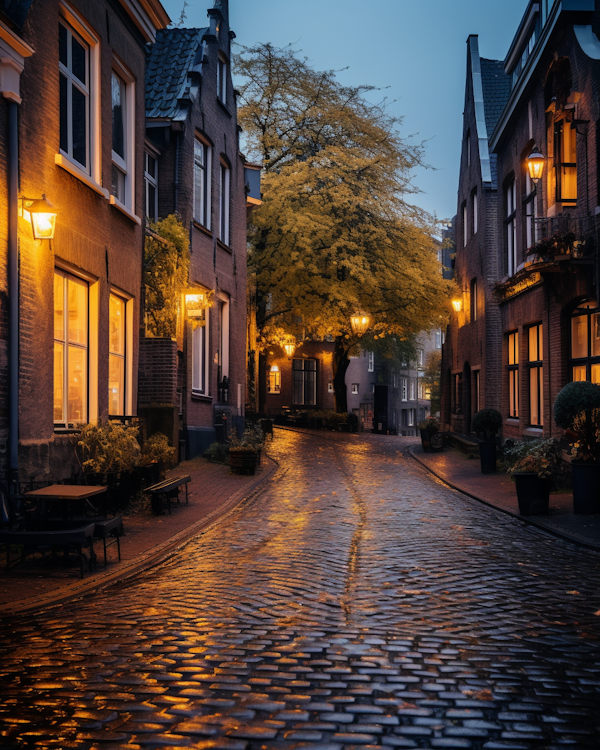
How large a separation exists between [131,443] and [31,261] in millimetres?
3373

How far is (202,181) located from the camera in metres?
21.0

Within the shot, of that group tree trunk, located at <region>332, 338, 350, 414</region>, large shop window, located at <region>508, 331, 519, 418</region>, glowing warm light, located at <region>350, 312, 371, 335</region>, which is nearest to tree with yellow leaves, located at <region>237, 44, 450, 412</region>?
glowing warm light, located at <region>350, 312, 371, 335</region>

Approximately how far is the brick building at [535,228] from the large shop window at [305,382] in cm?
1769

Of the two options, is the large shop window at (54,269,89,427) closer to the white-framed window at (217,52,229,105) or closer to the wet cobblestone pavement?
the wet cobblestone pavement

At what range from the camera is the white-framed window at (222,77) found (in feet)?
72.9

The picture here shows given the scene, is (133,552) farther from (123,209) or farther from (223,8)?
(223,8)

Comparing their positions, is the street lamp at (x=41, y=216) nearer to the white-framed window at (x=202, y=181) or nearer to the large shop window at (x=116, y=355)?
the large shop window at (x=116, y=355)

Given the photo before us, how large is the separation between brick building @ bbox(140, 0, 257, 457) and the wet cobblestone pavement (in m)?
9.37

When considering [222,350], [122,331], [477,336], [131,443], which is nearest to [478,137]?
[477,336]

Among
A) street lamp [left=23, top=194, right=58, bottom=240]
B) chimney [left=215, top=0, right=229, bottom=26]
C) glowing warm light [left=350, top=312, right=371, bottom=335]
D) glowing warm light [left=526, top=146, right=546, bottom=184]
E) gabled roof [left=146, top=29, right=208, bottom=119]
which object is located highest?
chimney [left=215, top=0, right=229, bottom=26]

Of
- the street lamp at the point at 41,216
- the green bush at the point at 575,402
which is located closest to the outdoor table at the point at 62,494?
the street lamp at the point at 41,216

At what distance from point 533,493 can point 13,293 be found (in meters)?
7.52

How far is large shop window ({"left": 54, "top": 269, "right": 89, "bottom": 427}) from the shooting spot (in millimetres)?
11484

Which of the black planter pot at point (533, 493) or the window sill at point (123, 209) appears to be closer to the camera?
the black planter pot at point (533, 493)
